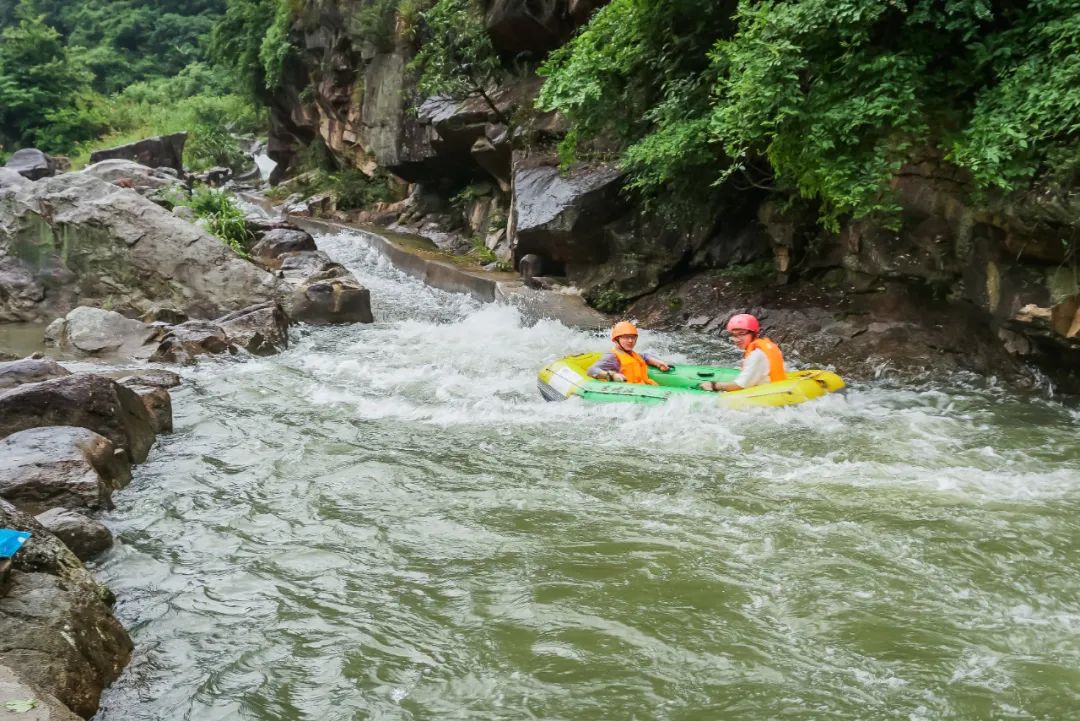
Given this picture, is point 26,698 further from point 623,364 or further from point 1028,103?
point 1028,103

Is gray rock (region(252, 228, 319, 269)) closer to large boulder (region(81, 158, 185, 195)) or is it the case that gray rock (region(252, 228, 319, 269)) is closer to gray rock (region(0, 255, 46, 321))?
gray rock (region(0, 255, 46, 321))

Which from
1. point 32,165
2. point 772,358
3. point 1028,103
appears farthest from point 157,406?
point 32,165

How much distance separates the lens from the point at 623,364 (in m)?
7.88

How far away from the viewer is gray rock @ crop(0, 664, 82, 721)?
2740 millimetres

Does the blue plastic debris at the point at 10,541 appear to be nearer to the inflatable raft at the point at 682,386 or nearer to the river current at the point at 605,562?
the river current at the point at 605,562

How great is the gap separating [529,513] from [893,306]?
18.0ft

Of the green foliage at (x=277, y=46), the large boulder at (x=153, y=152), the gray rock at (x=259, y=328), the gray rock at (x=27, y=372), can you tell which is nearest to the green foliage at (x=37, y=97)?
the large boulder at (x=153, y=152)

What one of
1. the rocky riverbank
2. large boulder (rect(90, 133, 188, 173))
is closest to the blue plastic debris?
the rocky riverbank

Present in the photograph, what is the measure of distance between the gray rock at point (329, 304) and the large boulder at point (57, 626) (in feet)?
26.5

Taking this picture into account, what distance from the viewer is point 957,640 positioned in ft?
12.3

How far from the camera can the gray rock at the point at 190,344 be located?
9.54m

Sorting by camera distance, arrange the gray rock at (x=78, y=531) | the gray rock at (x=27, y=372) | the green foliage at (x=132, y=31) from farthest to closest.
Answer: the green foliage at (x=132, y=31) < the gray rock at (x=27, y=372) < the gray rock at (x=78, y=531)

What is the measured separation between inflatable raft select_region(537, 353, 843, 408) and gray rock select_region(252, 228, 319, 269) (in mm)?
8238

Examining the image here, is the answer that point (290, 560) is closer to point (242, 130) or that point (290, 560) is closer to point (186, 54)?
point (242, 130)
